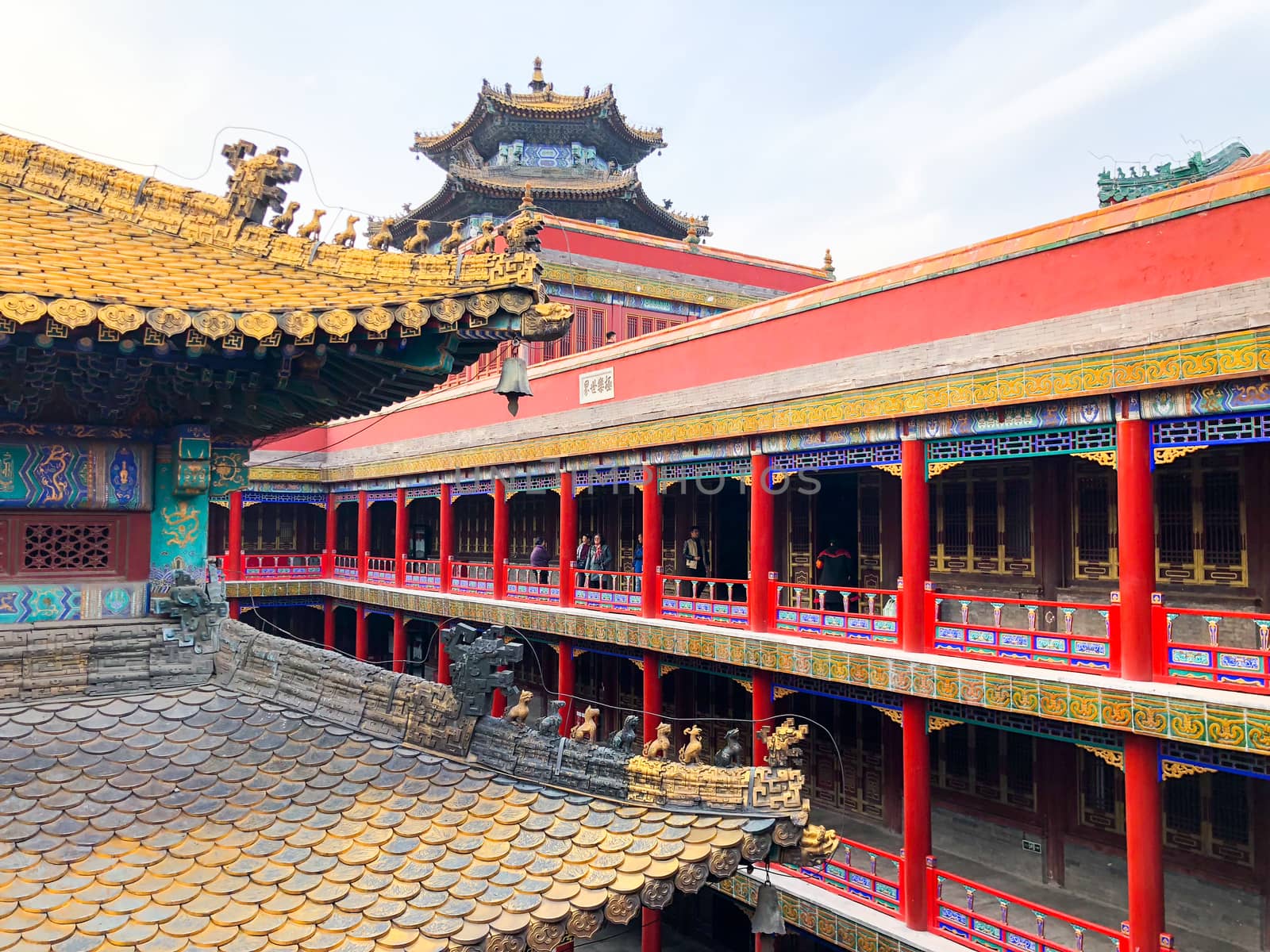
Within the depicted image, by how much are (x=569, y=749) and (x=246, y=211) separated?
12.0 feet

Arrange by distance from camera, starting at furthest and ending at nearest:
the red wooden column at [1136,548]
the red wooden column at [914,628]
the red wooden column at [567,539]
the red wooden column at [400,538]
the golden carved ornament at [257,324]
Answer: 1. the red wooden column at [400,538]
2. the red wooden column at [567,539]
3. the red wooden column at [914,628]
4. the red wooden column at [1136,548]
5. the golden carved ornament at [257,324]

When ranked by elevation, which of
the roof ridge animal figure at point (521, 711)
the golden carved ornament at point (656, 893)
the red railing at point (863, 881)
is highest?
the roof ridge animal figure at point (521, 711)

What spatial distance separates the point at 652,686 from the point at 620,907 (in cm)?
1058

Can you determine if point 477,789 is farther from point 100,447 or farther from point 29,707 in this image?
point 100,447

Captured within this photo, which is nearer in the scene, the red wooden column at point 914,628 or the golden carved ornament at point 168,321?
the golden carved ornament at point 168,321

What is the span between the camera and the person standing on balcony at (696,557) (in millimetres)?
15096

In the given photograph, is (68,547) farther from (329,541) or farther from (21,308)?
(329,541)

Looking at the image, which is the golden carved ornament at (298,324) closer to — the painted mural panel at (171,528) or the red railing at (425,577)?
the painted mural panel at (171,528)

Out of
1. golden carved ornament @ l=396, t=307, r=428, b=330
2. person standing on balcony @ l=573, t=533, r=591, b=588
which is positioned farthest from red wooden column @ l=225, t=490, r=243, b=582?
golden carved ornament @ l=396, t=307, r=428, b=330

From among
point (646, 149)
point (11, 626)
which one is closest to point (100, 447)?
point (11, 626)

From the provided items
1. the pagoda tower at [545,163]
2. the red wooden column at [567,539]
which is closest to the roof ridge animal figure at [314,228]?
the red wooden column at [567,539]

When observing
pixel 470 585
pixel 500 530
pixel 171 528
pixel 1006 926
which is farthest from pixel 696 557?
pixel 171 528

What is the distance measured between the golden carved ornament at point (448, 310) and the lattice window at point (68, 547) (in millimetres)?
2508

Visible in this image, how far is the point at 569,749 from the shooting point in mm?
4574
